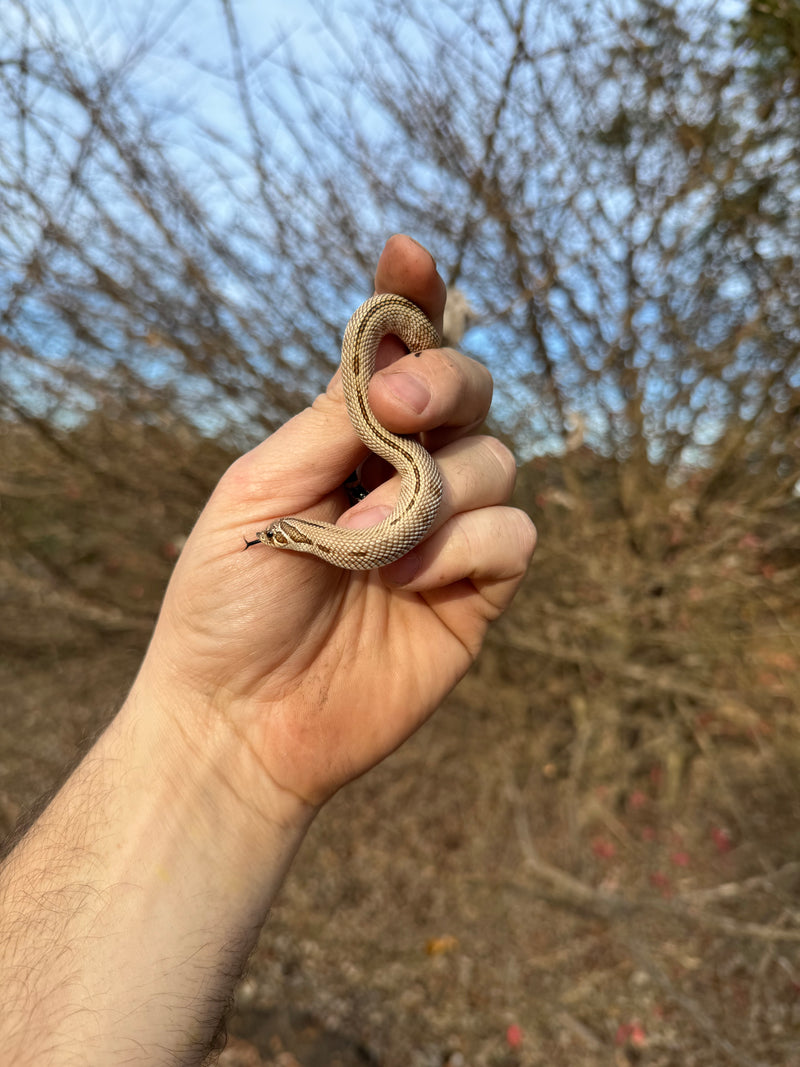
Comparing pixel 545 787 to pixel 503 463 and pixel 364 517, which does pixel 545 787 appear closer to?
pixel 503 463

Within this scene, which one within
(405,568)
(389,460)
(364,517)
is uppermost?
(389,460)

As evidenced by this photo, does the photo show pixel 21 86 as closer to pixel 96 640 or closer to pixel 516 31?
pixel 516 31

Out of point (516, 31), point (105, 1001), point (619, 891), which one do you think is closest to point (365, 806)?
point (619, 891)

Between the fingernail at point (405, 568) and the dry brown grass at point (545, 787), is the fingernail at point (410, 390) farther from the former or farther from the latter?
the dry brown grass at point (545, 787)

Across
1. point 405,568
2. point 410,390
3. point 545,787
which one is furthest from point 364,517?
point 545,787

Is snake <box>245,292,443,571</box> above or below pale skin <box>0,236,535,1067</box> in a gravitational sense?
above

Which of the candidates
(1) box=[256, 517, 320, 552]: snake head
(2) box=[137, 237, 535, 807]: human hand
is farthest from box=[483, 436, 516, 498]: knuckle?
(1) box=[256, 517, 320, 552]: snake head

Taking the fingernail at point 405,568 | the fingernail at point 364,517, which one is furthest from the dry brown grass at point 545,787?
the fingernail at point 364,517

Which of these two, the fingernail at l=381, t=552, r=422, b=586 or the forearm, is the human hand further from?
the forearm
